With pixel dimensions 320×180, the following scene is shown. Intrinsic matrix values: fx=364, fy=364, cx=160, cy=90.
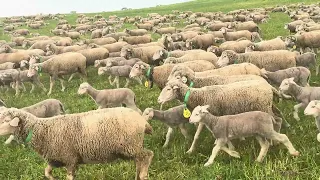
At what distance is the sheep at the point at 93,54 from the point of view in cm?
1926

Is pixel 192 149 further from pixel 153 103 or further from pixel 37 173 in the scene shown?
pixel 153 103

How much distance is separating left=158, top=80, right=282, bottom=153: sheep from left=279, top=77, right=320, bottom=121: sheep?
130cm

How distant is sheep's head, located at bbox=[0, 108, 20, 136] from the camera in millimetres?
6871

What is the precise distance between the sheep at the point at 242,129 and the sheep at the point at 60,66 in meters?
10.1

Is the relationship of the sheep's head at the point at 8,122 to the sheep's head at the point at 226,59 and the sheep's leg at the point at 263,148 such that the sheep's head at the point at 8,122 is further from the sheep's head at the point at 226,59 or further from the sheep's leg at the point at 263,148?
the sheep's head at the point at 226,59

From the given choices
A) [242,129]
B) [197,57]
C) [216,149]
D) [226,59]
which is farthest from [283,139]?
[197,57]

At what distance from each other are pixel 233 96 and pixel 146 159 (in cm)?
303

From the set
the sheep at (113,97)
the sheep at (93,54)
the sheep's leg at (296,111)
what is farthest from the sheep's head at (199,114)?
the sheep at (93,54)

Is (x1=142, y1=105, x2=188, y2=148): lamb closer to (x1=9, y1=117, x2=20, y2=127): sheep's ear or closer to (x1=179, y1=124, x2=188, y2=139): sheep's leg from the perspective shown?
(x1=179, y1=124, x2=188, y2=139): sheep's leg

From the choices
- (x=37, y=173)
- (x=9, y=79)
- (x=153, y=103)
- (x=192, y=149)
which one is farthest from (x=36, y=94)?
(x=192, y=149)

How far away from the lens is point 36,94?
16375 millimetres

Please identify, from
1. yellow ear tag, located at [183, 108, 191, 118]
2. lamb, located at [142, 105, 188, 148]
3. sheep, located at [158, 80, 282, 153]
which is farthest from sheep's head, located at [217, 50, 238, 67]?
yellow ear tag, located at [183, 108, 191, 118]

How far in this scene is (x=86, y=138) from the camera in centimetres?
696

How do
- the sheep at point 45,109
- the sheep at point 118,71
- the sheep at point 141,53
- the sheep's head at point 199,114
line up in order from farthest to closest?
the sheep at point 141,53, the sheep at point 118,71, the sheep at point 45,109, the sheep's head at point 199,114
